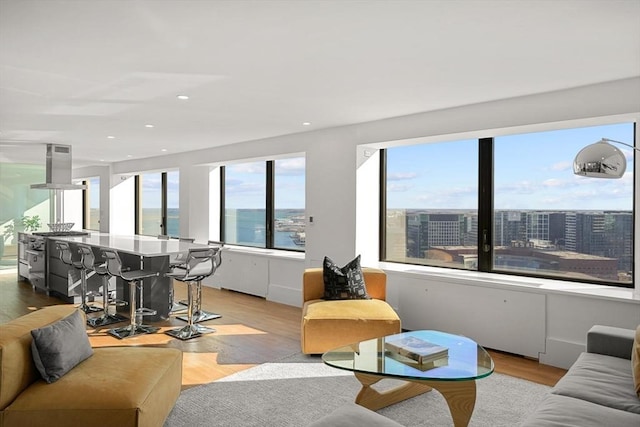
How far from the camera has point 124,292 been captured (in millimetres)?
6055

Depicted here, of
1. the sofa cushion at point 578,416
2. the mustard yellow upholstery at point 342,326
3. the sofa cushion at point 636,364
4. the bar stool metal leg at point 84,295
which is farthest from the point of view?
the bar stool metal leg at point 84,295

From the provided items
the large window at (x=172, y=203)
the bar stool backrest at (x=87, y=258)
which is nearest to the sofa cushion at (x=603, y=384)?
the bar stool backrest at (x=87, y=258)

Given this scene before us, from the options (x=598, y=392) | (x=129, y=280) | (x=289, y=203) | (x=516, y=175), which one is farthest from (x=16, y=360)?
(x=289, y=203)

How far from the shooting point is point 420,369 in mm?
2771

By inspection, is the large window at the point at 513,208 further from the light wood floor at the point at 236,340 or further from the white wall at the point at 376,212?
the light wood floor at the point at 236,340

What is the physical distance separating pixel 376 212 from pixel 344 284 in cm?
160

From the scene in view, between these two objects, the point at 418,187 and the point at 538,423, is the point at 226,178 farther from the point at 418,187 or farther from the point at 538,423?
the point at 538,423

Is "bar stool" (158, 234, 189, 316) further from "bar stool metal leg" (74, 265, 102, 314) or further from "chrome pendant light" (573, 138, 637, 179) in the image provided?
"chrome pendant light" (573, 138, 637, 179)

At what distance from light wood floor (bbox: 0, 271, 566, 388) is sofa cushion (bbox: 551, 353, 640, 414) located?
3.21ft

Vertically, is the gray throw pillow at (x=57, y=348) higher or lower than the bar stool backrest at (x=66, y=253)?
lower

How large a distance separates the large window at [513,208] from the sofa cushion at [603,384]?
6.05ft

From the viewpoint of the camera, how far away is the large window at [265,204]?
24.6 ft

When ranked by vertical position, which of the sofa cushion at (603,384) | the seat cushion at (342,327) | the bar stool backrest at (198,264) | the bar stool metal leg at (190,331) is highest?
the bar stool backrest at (198,264)

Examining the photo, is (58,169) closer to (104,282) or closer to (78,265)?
(78,265)
